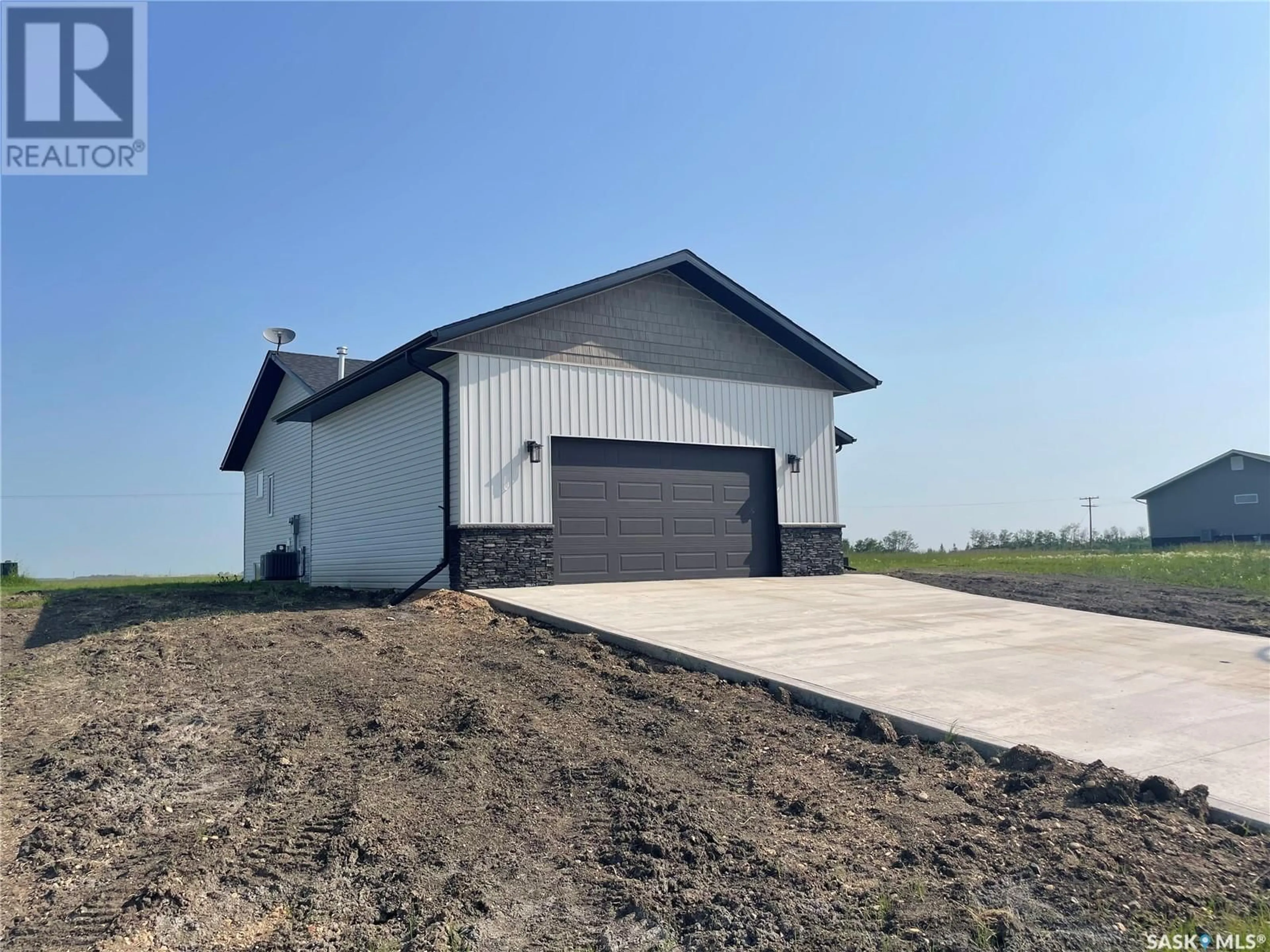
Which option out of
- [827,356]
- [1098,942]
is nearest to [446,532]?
[827,356]

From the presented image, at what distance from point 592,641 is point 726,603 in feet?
10.00

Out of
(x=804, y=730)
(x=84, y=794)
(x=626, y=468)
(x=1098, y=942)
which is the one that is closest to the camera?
(x=1098, y=942)

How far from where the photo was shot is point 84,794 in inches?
194

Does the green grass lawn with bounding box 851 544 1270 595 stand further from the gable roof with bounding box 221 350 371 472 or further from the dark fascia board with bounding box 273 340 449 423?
the gable roof with bounding box 221 350 371 472

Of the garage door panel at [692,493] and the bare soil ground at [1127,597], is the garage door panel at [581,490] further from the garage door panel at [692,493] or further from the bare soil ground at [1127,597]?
the bare soil ground at [1127,597]

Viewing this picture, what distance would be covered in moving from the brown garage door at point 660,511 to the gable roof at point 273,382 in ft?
23.4

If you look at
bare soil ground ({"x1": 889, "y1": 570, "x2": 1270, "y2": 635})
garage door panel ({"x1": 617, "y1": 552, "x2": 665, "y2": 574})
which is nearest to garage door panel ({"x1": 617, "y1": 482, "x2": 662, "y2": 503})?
garage door panel ({"x1": 617, "y1": 552, "x2": 665, "y2": 574})

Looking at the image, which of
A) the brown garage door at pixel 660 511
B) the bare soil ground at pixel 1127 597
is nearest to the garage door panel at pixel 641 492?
the brown garage door at pixel 660 511

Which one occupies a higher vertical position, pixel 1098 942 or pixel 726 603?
pixel 726 603

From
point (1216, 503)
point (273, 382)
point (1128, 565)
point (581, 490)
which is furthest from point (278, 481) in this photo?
point (1216, 503)

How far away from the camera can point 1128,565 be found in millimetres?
21344

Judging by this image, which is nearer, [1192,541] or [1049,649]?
[1049,649]

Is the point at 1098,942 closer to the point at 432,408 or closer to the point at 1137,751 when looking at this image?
the point at 1137,751

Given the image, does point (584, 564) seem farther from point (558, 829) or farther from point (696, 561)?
point (558, 829)
